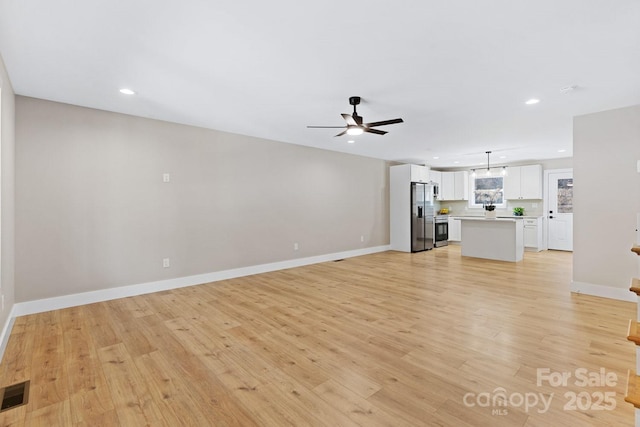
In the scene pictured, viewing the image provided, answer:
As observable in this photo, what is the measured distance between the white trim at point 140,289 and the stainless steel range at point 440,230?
159 inches

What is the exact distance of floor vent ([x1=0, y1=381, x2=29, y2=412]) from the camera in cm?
187

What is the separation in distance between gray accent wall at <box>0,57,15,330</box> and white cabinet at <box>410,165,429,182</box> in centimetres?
725

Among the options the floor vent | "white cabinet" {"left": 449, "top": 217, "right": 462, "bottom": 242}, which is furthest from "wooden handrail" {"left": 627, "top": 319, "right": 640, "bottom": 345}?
"white cabinet" {"left": 449, "top": 217, "right": 462, "bottom": 242}

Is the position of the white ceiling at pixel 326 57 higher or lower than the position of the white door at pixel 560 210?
higher

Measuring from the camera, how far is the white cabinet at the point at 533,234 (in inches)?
300

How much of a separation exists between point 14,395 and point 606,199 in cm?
625

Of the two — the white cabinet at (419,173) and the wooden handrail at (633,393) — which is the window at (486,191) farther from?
the wooden handrail at (633,393)

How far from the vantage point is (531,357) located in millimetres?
2357

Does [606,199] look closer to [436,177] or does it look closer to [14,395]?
[436,177]

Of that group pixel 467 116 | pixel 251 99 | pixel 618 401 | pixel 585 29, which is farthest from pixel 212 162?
pixel 618 401

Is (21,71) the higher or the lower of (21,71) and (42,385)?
the higher

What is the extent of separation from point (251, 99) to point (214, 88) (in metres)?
0.46

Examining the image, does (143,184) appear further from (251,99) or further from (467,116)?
(467,116)

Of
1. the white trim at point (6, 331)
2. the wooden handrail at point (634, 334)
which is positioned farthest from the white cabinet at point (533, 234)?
the white trim at point (6, 331)
